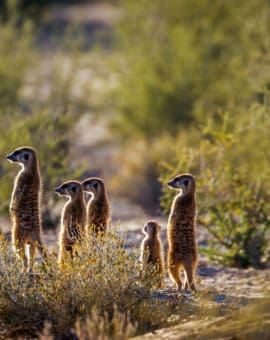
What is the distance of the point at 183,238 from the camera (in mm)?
10219

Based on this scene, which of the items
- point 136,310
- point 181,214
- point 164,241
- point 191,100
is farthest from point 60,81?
point 136,310

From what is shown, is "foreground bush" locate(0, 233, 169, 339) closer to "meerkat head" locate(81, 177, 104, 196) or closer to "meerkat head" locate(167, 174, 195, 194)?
"meerkat head" locate(167, 174, 195, 194)

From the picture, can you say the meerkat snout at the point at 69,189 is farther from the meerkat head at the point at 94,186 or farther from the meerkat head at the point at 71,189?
the meerkat head at the point at 94,186

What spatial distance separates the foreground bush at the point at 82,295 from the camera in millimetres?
8875

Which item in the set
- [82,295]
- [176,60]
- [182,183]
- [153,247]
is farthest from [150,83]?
[82,295]

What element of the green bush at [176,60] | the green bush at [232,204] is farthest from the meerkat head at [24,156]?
the green bush at [176,60]

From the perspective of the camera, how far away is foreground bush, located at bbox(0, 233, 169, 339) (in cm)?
888

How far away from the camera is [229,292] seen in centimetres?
1043

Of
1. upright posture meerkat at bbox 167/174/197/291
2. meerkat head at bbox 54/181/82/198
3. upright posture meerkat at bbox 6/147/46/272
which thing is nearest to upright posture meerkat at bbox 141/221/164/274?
upright posture meerkat at bbox 167/174/197/291

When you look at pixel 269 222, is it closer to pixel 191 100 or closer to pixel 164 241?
pixel 164 241

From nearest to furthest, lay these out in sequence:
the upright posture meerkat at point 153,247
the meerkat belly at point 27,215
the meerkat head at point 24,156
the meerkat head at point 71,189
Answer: the upright posture meerkat at point 153,247 < the meerkat belly at point 27,215 < the meerkat head at point 71,189 < the meerkat head at point 24,156

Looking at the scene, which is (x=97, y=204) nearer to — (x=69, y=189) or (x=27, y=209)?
(x=69, y=189)

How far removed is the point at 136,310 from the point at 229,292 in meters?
1.80

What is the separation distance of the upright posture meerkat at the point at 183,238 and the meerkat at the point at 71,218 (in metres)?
0.94
